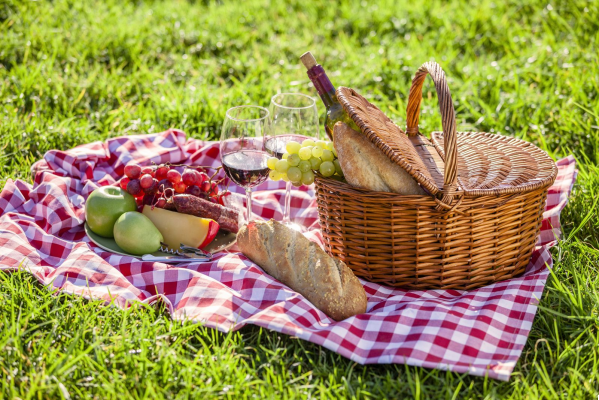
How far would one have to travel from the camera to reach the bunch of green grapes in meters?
2.48

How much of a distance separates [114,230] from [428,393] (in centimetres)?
151

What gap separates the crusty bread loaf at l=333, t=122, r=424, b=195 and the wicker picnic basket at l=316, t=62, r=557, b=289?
51 mm

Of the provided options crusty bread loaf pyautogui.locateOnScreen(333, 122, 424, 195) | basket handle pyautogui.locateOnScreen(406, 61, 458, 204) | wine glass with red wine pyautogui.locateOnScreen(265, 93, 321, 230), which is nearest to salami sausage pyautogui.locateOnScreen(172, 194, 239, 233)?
wine glass with red wine pyautogui.locateOnScreen(265, 93, 321, 230)

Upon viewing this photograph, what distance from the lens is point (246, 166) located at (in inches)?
101

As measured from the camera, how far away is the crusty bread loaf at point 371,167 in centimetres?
233

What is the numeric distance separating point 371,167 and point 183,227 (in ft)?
3.01

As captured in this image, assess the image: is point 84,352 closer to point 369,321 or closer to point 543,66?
point 369,321

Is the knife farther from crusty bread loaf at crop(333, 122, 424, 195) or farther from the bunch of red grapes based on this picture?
crusty bread loaf at crop(333, 122, 424, 195)

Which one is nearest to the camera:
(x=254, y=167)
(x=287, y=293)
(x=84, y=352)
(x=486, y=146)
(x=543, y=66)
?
(x=84, y=352)

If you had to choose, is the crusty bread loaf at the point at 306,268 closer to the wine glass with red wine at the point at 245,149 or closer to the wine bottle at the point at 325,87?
the wine glass with red wine at the point at 245,149

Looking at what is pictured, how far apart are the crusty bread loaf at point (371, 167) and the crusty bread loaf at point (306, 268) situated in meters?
0.34

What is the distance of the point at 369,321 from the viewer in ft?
7.45

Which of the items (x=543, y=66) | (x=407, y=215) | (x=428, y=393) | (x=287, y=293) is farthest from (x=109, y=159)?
(x=543, y=66)

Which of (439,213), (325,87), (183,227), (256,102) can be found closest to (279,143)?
(325,87)
